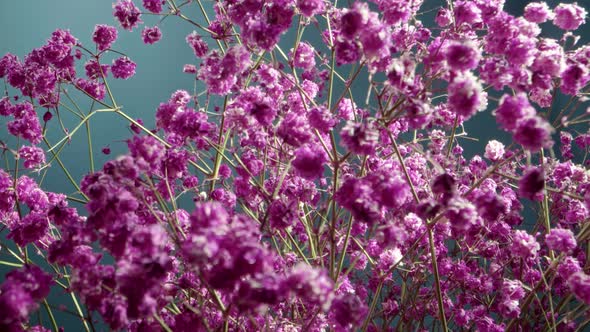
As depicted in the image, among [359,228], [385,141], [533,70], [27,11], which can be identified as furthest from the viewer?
[27,11]

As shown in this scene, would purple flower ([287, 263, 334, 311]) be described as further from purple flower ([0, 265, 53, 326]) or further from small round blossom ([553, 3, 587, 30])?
small round blossom ([553, 3, 587, 30])

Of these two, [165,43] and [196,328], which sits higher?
[165,43]

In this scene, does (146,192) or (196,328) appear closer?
(196,328)

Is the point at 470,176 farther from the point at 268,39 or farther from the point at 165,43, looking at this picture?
the point at 165,43

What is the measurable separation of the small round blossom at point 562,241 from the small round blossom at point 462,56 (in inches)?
19.3

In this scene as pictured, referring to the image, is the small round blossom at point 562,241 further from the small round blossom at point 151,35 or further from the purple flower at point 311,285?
the small round blossom at point 151,35

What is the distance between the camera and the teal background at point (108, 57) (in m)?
3.32

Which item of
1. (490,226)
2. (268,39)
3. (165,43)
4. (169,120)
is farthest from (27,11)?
(490,226)

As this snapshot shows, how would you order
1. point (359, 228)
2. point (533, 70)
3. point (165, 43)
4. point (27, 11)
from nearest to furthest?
point (533, 70), point (359, 228), point (27, 11), point (165, 43)

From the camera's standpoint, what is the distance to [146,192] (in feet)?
3.83

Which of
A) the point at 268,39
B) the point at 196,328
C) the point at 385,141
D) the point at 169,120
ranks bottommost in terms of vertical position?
the point at 196,328

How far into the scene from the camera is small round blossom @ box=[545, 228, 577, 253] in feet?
3.59

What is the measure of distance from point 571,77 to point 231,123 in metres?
0.72

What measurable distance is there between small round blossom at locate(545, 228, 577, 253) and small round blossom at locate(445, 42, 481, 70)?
49 centimetres
